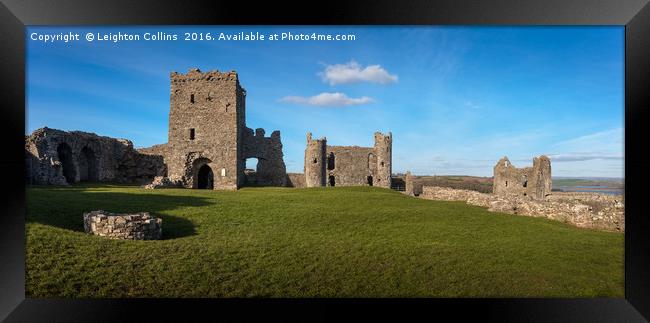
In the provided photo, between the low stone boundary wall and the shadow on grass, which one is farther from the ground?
the shadow on grass

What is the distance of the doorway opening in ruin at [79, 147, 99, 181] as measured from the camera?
27.1 m

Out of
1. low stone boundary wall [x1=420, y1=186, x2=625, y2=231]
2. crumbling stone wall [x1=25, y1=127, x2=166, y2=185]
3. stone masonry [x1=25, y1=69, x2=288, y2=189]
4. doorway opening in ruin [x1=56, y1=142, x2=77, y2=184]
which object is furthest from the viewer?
stone masonry [x1=25, y1=69, x2=288, y2=189]

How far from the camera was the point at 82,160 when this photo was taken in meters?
27.0

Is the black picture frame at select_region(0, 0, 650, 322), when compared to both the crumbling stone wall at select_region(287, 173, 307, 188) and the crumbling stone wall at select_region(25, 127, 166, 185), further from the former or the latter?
the crumbling stone wall at select_region(287, 173, 307, 188)

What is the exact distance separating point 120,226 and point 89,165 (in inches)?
918

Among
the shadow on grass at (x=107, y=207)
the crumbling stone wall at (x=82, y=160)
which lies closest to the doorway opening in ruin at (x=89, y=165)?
the crumbling stone wall at (x=82, y=160)

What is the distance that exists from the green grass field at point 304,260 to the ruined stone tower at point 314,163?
26554 millimetres

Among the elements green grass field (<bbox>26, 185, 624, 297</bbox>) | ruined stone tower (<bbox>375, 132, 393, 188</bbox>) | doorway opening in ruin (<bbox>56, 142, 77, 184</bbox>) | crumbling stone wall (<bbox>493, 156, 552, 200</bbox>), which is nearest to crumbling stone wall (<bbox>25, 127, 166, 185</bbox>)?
doorway opening in ruin (<bbox>56, 142, 77, 184</bbox>)

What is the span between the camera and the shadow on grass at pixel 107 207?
9.73 m

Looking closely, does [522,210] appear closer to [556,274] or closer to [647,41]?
[556,274]

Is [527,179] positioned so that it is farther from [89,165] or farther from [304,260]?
[89,165]

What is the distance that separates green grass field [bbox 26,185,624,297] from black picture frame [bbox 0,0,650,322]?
28cm

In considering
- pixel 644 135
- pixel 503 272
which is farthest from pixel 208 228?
pixel 644 135

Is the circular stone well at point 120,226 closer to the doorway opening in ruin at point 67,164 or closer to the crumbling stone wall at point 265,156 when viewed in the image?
the doorway opening in ruin at point 67,164
